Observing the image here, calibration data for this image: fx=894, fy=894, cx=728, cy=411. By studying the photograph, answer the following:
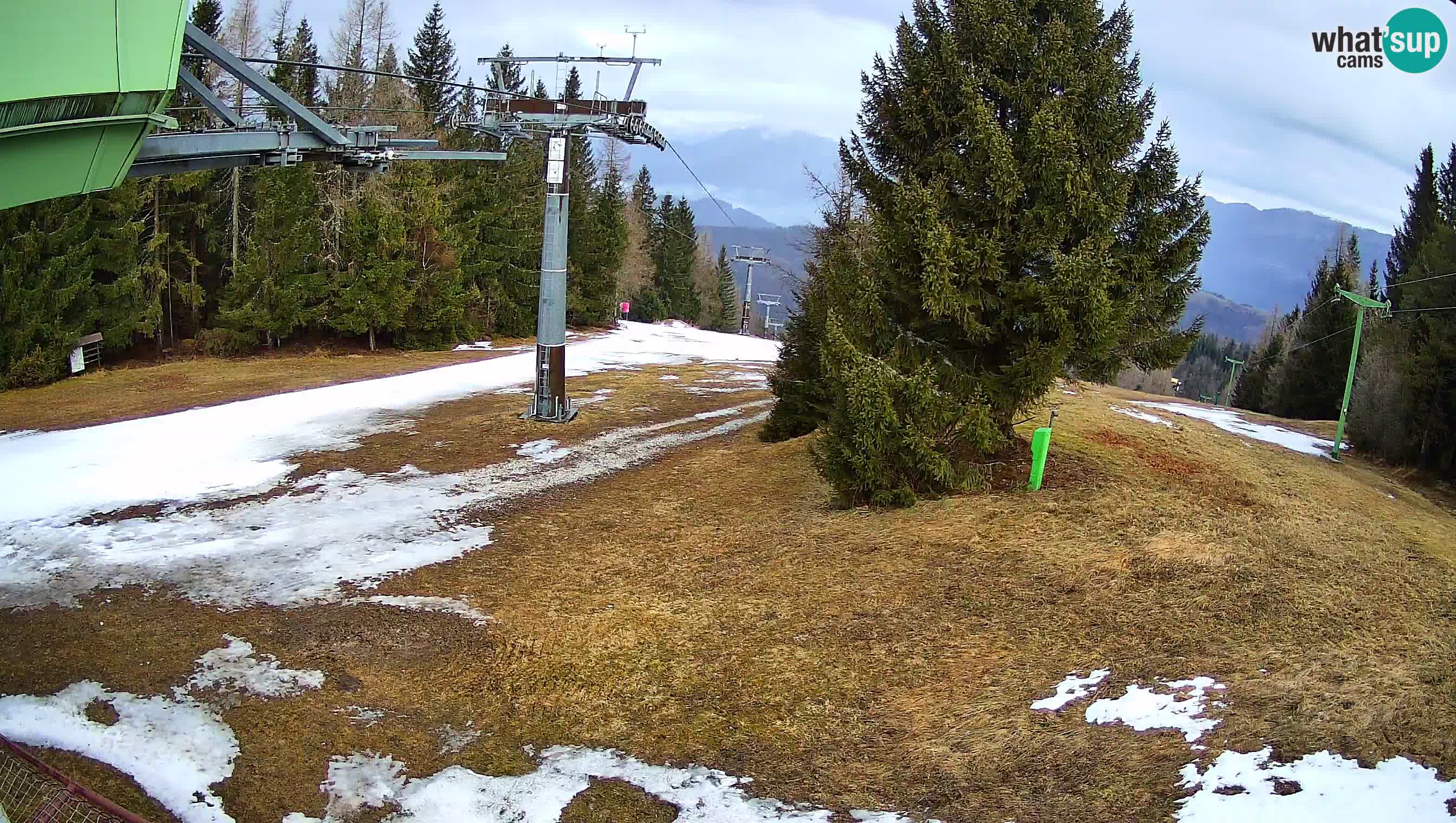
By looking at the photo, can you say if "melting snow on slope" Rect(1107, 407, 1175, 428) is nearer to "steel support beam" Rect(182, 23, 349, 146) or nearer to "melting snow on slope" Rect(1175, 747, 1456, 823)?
"melting snow on slope" Rect(1175, 747, 1456, 823)

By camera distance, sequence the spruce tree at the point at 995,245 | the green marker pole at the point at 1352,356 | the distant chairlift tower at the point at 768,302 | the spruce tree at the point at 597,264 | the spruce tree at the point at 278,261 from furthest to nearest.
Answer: the distant chairlift tower at the point at 768,302 → the spruce tree at the point at 597,264 → the spruce tree at the point at 278,261 → the green marker pole at the point at 1352,356 → the spruce tree at the point at 995,245

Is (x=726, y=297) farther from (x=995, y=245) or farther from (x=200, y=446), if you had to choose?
(x=995, y=245)

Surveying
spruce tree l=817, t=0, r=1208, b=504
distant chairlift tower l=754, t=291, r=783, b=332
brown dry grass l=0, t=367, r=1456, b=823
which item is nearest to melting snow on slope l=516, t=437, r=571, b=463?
brown dry grass l=0, t=367, r=1456, b=823

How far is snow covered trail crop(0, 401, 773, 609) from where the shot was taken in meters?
9.94

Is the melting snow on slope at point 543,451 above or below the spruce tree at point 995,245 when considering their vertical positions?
below

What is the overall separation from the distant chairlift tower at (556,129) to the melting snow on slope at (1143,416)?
12.5 meters

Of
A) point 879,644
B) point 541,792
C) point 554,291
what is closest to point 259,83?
point 541,792

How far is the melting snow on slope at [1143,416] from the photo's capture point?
19.7 meters

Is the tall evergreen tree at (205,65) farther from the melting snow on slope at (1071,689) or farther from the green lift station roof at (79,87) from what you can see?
the melting snow on slope at (1071,689)

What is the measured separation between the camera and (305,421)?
1861cm

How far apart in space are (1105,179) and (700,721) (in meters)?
8.28

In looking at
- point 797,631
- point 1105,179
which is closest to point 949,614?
point 797,631

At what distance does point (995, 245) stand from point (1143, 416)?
12.2 m

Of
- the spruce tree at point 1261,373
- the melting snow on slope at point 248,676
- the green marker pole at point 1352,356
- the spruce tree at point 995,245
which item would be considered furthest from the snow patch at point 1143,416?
the spruce tree at point 1261,373
